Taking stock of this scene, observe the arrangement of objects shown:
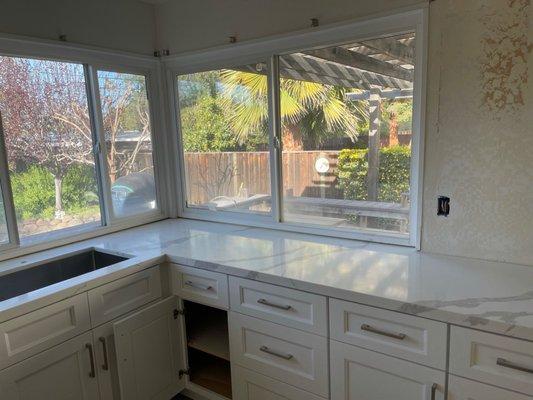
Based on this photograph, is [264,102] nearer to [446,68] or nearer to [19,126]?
[446,68]

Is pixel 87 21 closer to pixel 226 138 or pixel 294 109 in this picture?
pixel 226 138

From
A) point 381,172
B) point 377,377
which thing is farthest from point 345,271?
point 381,172

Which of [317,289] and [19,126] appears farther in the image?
[19,126]

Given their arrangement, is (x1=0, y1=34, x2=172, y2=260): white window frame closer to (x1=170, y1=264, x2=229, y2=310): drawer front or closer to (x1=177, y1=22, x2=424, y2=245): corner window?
(x1=177, y1=22, x2=424, y2=245): corner window

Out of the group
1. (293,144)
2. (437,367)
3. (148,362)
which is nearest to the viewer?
(437,367)

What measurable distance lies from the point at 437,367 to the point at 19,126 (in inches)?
85.9

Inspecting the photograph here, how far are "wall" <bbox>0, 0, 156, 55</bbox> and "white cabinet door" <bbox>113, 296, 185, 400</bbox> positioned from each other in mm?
1525

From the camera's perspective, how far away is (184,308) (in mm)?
2096

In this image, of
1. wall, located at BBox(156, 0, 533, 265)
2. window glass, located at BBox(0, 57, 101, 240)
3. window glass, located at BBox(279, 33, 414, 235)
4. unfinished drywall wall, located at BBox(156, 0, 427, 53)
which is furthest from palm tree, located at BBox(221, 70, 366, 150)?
window glass, located at BBox(0, 57, 101, 240)

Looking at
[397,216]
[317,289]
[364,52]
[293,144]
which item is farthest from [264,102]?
[317,289]

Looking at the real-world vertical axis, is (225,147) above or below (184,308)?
above

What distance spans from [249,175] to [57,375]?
146cm

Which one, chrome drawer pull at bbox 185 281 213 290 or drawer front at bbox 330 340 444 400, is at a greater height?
chrome drawer pull at bbox 185 281 213 290

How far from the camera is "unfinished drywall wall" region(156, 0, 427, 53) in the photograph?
6.22 ft
